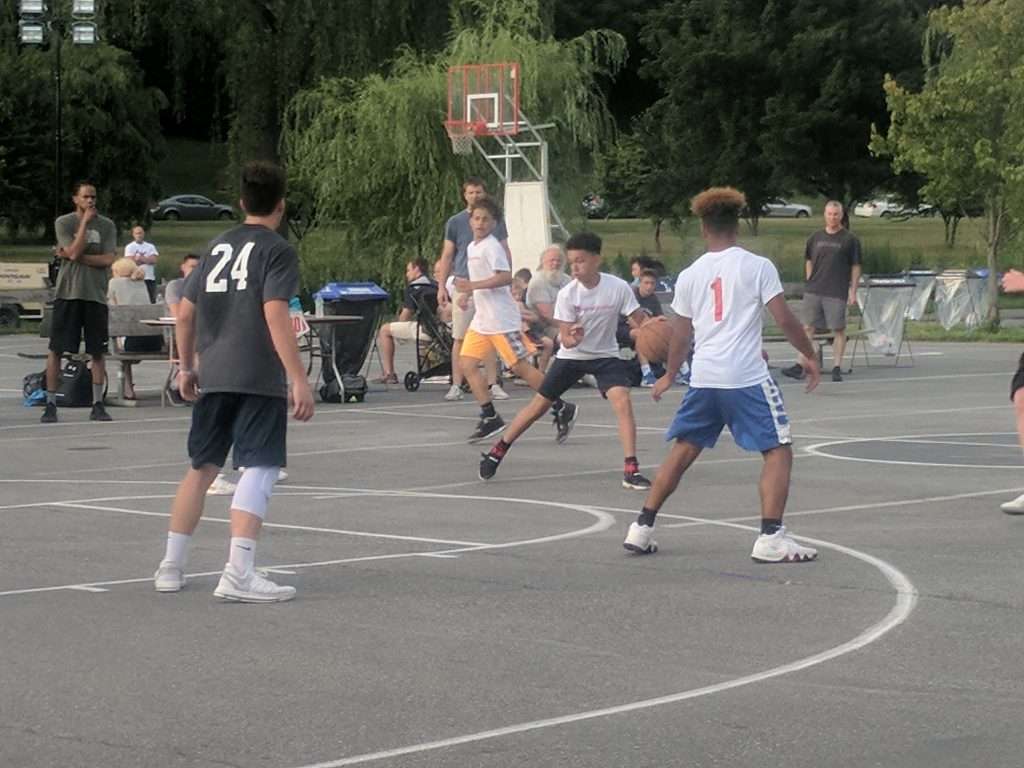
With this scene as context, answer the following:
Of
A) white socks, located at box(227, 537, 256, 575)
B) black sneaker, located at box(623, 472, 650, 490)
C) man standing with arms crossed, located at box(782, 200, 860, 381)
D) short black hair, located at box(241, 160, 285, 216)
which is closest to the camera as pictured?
white socks, located at box(227, 537, 256, 575)

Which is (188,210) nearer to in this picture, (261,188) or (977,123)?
(977,123)

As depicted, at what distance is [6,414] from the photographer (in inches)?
792

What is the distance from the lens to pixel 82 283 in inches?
738

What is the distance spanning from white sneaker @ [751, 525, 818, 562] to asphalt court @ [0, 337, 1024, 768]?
114 mm

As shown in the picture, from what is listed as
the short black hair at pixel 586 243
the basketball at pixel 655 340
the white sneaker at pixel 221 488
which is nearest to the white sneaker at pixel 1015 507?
the basketball at pixel 655 340

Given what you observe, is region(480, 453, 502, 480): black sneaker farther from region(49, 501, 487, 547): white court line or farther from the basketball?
region(49, 501, 487, 547): white court line

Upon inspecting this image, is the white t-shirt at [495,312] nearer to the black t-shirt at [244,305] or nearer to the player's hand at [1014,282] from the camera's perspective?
the player's hand at [1014,282]

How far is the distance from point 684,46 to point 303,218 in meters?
21.2

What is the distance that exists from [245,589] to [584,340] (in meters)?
5.25

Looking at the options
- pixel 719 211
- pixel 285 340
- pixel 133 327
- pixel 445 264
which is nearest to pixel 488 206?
pixel 445 264

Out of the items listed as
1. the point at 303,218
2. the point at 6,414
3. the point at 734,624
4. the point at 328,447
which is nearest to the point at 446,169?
the point at 303,218

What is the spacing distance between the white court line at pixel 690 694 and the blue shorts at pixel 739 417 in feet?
2.92

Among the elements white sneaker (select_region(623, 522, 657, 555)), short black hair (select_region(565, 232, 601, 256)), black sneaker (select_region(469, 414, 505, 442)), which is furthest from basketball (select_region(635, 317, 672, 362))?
black sneaker (select_region(469, 414, 505, 442))

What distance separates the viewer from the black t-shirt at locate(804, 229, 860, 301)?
23.5 m
